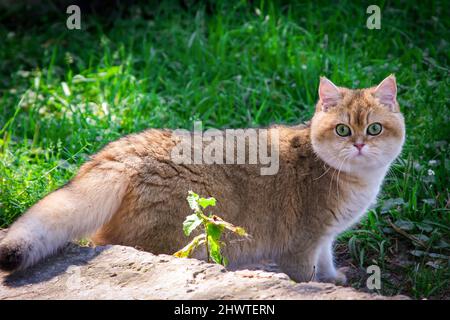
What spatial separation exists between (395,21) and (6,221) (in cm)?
451

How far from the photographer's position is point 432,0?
25.2 feet

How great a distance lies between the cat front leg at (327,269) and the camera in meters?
4.84

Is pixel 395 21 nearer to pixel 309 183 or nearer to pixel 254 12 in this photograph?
pixel 254 12

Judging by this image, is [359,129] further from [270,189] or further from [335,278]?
[335,278]

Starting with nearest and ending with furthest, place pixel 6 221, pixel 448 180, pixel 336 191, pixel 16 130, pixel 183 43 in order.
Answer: pixel 336 191, pixel 6 221, pixel 448 180, pixel 16 130, pixel 183 43

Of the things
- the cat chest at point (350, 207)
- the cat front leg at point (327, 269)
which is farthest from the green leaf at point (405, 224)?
the cat front leg at point (327, 269)

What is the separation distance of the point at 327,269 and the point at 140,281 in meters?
1.58

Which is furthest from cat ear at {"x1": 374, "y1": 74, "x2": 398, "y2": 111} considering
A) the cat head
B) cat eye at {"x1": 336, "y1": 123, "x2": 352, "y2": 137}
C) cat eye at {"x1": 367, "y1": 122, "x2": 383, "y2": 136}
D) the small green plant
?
the small green plant

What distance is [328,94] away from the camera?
4793 millimetres

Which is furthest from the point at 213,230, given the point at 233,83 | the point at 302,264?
the point at 233,83

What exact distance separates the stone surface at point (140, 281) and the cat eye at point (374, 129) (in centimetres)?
125

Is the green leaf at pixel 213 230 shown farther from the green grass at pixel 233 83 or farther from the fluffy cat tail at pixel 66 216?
the green grass at pixel 233 83

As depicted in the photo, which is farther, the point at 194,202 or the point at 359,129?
the point at 359,129
